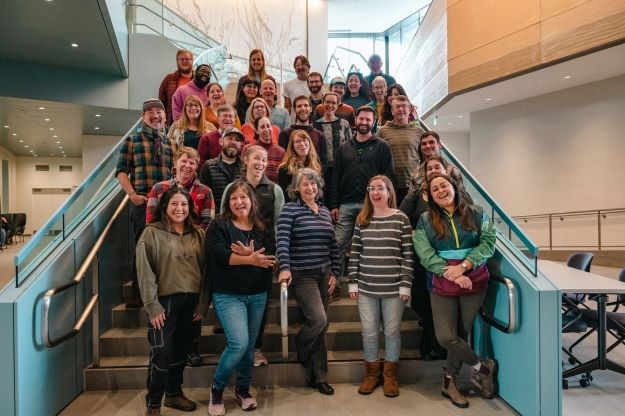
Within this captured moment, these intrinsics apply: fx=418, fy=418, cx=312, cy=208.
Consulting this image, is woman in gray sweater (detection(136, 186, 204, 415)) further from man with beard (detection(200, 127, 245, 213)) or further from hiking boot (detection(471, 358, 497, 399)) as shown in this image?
hiking boot (detection(471, 358, 497, 399))

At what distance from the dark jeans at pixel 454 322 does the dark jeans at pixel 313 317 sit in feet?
2.77

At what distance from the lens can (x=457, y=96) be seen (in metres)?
11.5

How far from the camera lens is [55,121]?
11.7 meters

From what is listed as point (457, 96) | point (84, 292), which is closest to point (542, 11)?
point (457, 96)

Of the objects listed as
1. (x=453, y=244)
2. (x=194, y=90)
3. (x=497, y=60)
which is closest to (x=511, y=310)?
(x=453, y=244)

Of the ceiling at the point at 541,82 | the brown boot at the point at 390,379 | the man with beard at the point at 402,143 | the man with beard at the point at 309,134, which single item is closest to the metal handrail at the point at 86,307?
the man with beard at the point at 309,134

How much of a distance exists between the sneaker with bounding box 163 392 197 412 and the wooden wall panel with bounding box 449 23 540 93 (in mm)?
9643

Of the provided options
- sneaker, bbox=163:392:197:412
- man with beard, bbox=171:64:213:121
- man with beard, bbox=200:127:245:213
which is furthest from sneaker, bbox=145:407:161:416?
man with beard, bbox=171:64:213:121

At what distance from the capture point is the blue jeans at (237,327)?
112 inches

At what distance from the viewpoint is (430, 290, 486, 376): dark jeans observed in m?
3.08

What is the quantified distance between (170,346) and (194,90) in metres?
3.58

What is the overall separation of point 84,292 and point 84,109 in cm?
835

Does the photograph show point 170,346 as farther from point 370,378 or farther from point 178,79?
point 178,79

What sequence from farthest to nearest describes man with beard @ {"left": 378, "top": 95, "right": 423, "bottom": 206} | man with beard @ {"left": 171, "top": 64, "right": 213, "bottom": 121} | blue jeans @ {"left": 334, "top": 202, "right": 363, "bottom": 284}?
man with beard @ {"left": 171, "top": 64, "right": 213, "bottom": 121} → man with beard @ {"left": 378, "top": 95, "right": 423, "bottom": 206} → blue jeans @ {"left": 334, "top": 202, "right": 363, "bottom": 284}
